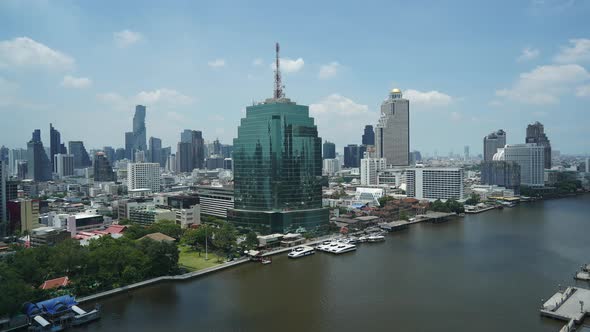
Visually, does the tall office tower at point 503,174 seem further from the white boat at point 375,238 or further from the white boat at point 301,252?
the white boat at point 301,252

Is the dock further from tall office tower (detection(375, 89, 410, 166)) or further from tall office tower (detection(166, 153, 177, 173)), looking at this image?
tall office tower (detection(166, 153, 177, 173))

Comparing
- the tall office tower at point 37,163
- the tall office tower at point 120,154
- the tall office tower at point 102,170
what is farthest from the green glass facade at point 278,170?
the tall office tower at point 120,154

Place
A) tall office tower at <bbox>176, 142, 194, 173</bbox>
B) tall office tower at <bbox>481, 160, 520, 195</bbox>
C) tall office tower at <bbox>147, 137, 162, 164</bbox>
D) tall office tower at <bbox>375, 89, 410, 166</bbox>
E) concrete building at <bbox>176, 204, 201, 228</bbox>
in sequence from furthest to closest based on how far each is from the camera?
tall office tower at <bbox>147, 137, 162, 164</bbox>
tall office tower at <bbox>176, 142, 194, 173</bbox>
tall office tower at <bbox>375, 89, 410, 166</bbox>
tall office tower at <bbox>481, 160, 520, 195</bbox>
concrete building at <bbox>176, 204, 201, 228</bbox>

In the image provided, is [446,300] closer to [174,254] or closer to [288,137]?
[174,254]

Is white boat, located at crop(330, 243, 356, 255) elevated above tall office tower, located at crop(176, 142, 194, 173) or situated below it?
below

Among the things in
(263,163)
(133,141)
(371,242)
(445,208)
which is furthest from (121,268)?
Result: (133,141)

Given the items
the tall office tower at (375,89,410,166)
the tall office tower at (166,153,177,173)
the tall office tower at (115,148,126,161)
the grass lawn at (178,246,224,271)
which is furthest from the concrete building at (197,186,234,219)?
the tall office tower at (115,148,126,161)

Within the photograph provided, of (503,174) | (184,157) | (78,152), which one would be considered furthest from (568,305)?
(78,152)
